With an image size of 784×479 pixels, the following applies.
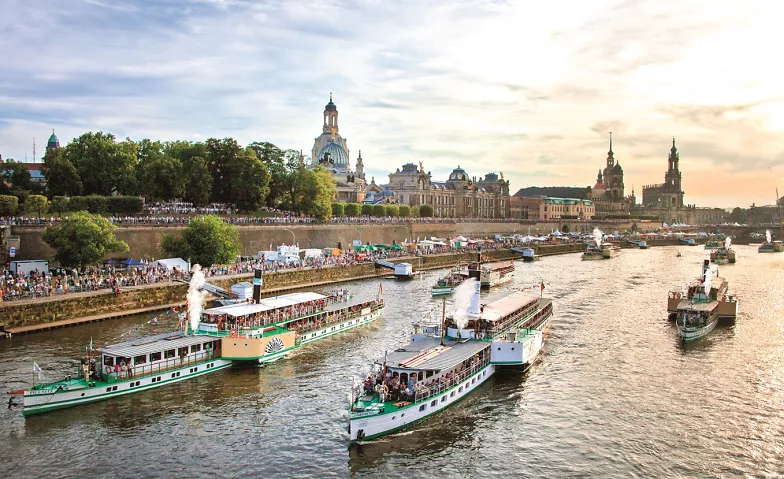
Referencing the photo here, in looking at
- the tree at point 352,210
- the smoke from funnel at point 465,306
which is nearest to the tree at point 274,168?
the tree at point 352,210

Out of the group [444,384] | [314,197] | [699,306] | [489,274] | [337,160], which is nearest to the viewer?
[444,384]

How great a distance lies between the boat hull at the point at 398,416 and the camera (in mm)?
24625

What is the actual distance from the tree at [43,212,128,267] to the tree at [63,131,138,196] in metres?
22.2

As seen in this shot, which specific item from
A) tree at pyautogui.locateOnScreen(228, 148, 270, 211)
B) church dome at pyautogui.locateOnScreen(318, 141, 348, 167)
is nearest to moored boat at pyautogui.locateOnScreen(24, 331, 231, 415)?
tree at pyautogui.locateOnScreen(228, 148, 270, 211)

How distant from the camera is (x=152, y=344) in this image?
31.7 meters

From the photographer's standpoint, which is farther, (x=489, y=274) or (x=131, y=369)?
(x=489, y=274)

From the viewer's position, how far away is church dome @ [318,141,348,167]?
16950 cm

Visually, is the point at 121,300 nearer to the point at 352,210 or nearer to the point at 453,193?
the point at 352,210

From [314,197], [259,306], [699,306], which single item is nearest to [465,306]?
[259,306]

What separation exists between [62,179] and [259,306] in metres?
41.8

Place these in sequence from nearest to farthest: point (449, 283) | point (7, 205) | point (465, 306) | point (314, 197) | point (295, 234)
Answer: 1. point (465, 306)
2. point (7, 205)
3. point (449, 283)
4. point (295, 234)
5. point (314, 197)

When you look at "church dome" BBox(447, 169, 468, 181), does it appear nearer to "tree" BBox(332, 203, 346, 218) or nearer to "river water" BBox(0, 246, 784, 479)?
"tree" BBox(332, 203, 346, 218)

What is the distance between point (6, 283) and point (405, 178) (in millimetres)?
125827

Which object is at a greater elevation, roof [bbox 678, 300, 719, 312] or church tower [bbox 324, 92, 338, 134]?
church tower [bbox 324, 92, 338, 134]
